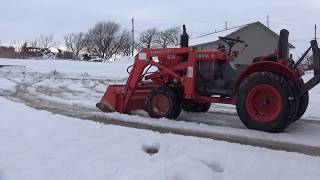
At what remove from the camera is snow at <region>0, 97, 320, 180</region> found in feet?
20.8

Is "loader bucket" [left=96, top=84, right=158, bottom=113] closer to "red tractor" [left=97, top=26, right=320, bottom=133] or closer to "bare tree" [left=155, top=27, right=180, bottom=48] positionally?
"red tractor" [left=97, top=26, right=320, bottom=133]

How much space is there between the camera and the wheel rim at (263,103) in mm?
9062

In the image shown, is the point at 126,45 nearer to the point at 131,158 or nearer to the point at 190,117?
the point at 190,117

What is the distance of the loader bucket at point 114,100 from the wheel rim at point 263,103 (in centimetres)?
333

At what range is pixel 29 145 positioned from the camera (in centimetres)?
773

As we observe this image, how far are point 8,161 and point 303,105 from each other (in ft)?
18.2

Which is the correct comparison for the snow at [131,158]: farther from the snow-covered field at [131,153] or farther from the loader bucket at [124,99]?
the loader bucket at [124,99]

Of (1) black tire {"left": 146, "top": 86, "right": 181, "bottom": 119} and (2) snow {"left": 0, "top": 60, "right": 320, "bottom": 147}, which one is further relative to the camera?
(1) black tire {"left": 146, "top": 86, "right": 181, "bottom": 119}

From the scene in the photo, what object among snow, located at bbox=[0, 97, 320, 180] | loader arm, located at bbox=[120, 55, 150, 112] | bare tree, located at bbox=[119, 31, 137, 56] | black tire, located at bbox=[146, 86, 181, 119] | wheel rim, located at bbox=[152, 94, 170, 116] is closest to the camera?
snow, located at bbox=[0, 97, 320, 180]

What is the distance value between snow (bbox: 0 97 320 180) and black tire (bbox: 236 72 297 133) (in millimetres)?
1516

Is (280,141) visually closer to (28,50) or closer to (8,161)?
(8,161)

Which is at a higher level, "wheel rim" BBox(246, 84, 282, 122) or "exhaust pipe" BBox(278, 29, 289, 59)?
"exhaust pipe" BBox(278, 29, 289, 59)

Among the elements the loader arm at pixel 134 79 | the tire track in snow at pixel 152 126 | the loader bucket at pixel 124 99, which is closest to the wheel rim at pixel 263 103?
the tire track in snow at pixel 152 126

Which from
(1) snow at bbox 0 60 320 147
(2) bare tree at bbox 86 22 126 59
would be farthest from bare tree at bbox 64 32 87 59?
(1) snow at bbox 0 60 320 147
